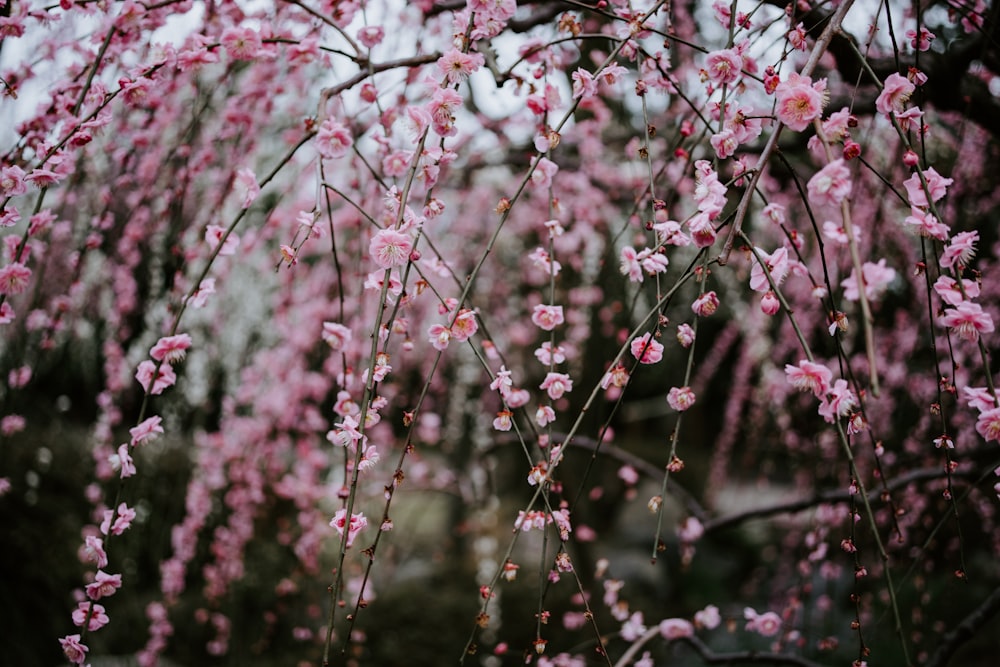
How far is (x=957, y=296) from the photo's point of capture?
Result: 82 centimetres

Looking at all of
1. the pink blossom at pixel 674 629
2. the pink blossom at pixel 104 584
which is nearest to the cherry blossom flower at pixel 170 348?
the pink blossom at pixel 104 584

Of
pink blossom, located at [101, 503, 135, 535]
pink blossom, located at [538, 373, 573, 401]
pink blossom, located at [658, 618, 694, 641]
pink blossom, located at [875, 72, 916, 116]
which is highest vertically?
pink blossom, located at [875, 72, 916, 116]

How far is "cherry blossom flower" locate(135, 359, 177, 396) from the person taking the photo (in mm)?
1016

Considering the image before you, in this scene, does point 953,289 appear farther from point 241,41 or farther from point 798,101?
point 241,41

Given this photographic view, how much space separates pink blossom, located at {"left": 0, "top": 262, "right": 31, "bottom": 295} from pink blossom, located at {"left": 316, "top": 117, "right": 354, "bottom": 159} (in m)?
0.53

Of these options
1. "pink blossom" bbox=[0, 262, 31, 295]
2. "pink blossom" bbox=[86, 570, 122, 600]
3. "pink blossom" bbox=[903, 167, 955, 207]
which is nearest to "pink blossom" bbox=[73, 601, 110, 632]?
"pink blossom" bbox=[86, 570, 122, 600]

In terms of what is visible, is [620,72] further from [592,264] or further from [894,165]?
[592,264]

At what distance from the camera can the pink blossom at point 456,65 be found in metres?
1.01

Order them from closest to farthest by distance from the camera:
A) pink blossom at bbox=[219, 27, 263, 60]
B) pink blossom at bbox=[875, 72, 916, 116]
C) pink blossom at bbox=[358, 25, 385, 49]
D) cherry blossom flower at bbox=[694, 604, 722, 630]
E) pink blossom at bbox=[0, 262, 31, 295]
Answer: pink blossom at bbox=[875, 72, 916, 116] < pink blossom at bbox=[0, 262, 31, 295] < pink blossom at bbox=[219, 27, 263, 60] < pink blossom at bbox=[358, 25, 385, 49] < cherry blossom flower at bbox=[694, 604, 722, 630]

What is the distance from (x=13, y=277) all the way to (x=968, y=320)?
143cm

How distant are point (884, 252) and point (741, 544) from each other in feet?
12.8

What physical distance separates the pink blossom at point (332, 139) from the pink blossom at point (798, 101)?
634 mm

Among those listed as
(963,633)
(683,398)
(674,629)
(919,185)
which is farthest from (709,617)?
(919,185)

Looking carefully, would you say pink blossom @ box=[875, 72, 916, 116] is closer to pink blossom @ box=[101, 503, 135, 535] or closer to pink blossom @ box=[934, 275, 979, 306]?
pink blossom @ box=[934, 275, 979, 306]
